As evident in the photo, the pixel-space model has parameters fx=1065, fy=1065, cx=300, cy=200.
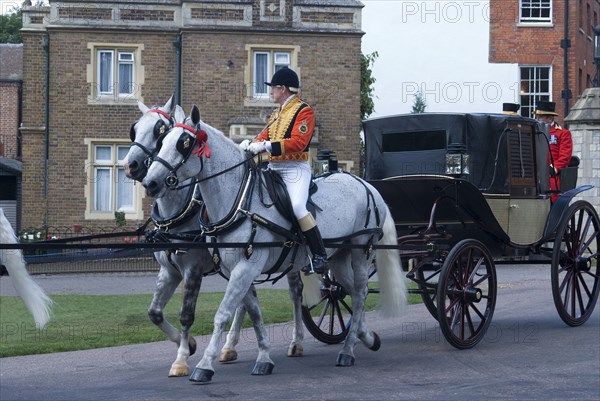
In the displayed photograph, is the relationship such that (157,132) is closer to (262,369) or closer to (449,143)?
(262,369)

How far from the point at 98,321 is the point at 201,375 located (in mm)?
5824

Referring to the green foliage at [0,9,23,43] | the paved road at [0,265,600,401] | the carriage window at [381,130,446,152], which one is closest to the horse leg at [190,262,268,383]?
the paved road at [0,265,600,401]

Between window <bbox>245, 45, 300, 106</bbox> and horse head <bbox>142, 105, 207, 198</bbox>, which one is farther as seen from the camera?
window <bbox>245, 45, 300, 106</bbox>

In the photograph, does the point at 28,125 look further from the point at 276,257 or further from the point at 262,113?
the point at 276,257

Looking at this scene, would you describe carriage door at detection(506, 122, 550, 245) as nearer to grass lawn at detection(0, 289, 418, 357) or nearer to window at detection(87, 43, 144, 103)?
grass lawn at detection(0, 289, 418, 357)

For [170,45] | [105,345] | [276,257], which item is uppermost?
[170,45]

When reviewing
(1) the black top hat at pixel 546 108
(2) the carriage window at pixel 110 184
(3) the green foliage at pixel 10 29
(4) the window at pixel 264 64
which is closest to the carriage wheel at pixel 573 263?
(1) the black top hat at pixel 546 108

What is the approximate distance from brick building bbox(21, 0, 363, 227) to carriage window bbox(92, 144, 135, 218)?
0.03 m

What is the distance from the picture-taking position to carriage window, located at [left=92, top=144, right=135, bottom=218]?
31891 mm

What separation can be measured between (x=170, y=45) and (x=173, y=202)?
23.2 metres

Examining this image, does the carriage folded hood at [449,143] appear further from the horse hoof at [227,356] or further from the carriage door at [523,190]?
the horse hoof at [227,356]

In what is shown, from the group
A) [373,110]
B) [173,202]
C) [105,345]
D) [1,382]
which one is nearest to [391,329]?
[105,345]

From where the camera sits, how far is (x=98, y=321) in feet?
46.7

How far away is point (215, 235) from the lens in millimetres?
9055
